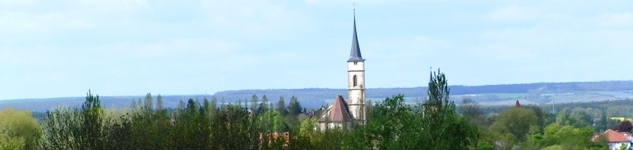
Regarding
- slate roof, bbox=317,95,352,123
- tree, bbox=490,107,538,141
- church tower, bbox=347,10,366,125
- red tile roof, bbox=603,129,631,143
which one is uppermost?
church tower, bbox=347,10,366,125

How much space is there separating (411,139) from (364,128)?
340 centimetres

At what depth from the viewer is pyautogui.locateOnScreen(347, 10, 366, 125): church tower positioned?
136 metres

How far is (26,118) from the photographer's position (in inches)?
3745

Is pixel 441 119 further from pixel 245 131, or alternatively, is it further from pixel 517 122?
pixel 517 122

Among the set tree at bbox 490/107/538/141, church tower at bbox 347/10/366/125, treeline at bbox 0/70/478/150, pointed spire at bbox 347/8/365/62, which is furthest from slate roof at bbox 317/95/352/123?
treeline at bbox 0/70/478/150

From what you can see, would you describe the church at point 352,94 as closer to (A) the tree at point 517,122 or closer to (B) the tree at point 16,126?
(A) the tree at point 517,122

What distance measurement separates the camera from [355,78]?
140125 mm

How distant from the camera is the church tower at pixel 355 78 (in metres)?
136

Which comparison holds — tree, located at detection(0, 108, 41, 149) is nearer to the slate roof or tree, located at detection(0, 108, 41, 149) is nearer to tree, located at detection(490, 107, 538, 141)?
the slate roof

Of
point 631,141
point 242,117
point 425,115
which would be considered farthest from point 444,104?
point 631,141

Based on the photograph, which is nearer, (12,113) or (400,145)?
(400,145)

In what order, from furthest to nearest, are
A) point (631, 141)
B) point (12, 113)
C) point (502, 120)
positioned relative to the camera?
point (631, 141), point (502, 120), point (12, 113)

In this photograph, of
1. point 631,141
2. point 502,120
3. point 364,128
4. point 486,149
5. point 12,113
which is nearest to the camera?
point 364,128

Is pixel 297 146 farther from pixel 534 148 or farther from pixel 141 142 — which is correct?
pixel 534 148
